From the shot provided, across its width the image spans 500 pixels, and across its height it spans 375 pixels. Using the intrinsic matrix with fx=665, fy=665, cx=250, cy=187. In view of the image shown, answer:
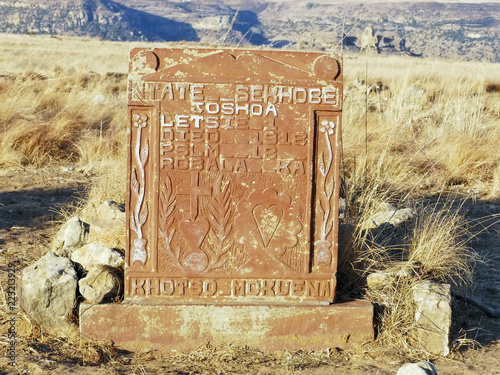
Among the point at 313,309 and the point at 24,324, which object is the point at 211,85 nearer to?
the point at 313,309

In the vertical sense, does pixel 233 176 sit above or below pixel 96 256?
above

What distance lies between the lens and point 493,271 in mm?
4809

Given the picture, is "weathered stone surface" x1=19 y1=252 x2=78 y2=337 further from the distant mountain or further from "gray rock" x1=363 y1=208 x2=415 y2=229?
the distant mountain

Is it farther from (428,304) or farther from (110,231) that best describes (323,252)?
(110,231)

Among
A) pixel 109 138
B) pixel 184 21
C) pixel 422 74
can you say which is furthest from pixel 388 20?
pixel 109 138

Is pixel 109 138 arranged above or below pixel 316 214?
below

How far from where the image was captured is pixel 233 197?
348cm

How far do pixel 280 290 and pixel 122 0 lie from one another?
143137 mm

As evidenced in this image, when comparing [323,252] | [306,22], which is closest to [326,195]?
[323,252]

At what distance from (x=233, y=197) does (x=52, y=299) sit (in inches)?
43.9

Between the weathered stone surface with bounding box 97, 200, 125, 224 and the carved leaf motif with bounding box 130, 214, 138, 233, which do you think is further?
the weathered stone surface with bounding box 97, 200, 125, 224

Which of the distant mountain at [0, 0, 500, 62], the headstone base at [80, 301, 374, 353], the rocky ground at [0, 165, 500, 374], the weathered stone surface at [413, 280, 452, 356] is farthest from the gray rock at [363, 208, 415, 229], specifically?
the distant mountain at [0, 0, 500, 62]

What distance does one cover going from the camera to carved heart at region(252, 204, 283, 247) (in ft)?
11.5

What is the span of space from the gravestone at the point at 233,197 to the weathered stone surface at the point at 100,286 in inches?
4.0
